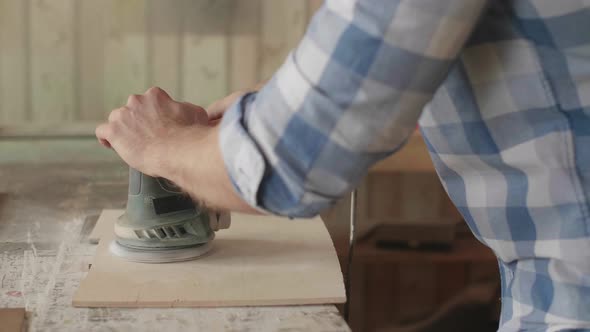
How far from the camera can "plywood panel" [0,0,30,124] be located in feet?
8.32

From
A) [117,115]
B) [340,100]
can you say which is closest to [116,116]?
[117,115]

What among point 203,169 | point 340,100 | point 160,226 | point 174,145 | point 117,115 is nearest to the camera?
point 340,100

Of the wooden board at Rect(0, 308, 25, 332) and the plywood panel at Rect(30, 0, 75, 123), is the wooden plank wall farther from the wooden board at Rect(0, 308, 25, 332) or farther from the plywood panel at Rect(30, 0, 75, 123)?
the wooden board at Rect(0, 308, 25, 332)

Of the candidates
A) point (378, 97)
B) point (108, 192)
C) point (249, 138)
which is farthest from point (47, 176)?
point (378, 97)

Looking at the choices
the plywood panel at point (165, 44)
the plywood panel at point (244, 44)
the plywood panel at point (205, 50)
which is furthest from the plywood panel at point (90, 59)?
the plywood panel at point (244, 44)

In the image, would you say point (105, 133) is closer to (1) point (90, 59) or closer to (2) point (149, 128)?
(2) point (149, 128)

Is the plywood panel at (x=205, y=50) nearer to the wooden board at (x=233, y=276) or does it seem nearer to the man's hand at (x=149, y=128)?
the wooden board at (x=233, y=276)

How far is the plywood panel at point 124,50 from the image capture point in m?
2.59

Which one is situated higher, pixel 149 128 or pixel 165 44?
pixel 149 128

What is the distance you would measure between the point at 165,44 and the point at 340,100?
6.50 feet

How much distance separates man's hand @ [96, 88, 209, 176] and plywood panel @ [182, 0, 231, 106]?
1.52m

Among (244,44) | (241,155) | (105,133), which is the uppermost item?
(241,155)

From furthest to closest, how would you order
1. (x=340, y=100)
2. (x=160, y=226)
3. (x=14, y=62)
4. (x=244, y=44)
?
1. (x=244, y=44)
2. (x=14, y=62)
3. (x=160, y=226)
4. (x=340, y=100)

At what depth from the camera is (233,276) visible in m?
1.14
